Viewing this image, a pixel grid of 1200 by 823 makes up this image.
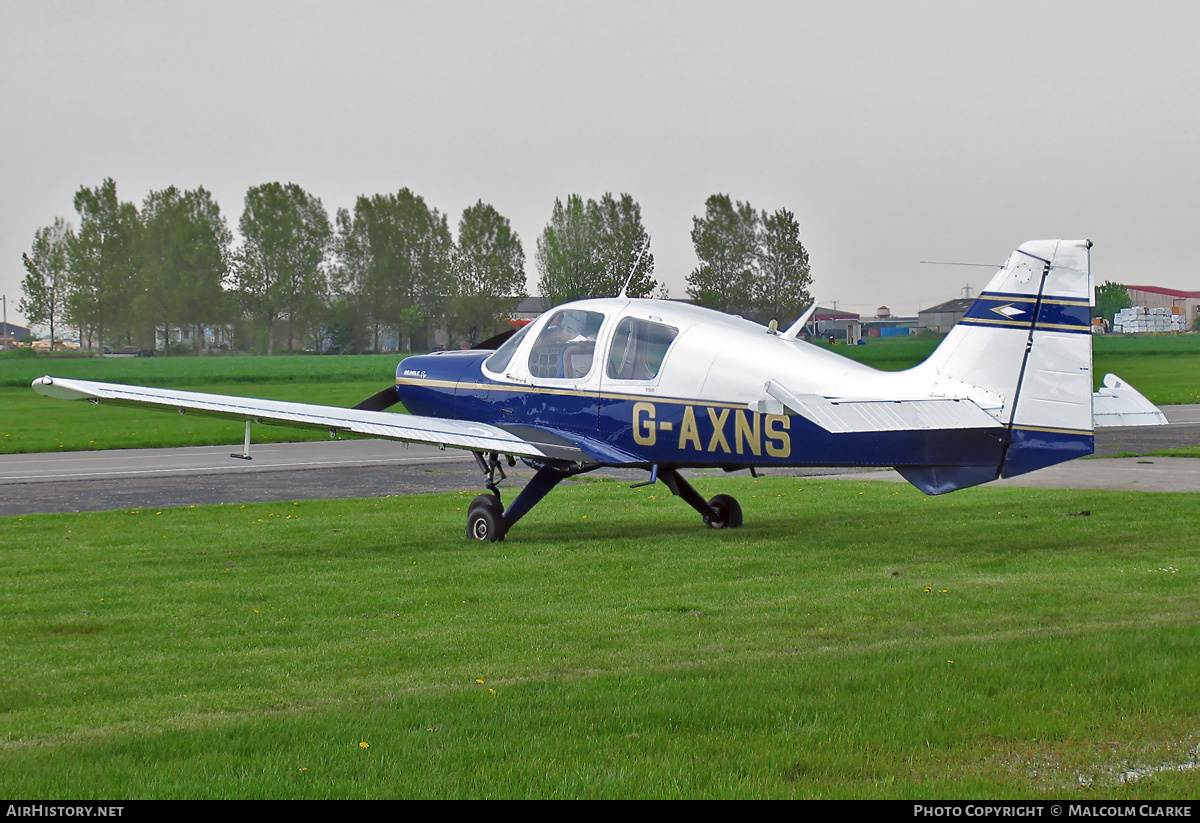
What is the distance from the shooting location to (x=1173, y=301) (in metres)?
98.6

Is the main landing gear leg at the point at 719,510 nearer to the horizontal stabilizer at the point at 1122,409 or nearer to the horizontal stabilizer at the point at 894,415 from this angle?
the horizontal stabilizer at the point at 894,415

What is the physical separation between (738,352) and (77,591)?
601cm

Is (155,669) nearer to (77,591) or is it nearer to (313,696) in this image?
(313,696)

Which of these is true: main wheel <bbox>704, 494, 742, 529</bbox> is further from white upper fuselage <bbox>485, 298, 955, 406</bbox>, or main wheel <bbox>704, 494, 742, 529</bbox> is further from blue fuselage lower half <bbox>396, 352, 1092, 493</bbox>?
white upper fuselage <bbox>485, 298, 955, 406</bbox>

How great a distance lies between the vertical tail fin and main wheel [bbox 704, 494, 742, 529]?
3471mm

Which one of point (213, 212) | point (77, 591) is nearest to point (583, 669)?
point (77, 591)

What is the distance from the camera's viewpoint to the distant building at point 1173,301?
300ft

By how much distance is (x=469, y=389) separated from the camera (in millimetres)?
13500

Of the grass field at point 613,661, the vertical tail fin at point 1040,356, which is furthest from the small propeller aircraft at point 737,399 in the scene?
the grass field at point 613,661

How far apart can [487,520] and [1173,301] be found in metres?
99.1

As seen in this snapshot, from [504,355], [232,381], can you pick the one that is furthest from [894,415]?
[232,381]

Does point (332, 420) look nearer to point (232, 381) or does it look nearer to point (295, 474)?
point (295, 474)

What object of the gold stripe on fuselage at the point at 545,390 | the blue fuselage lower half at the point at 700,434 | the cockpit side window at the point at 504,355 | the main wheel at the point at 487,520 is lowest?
the main wheel at the point at 487,520

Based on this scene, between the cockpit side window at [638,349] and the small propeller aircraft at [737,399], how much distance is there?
14mm
